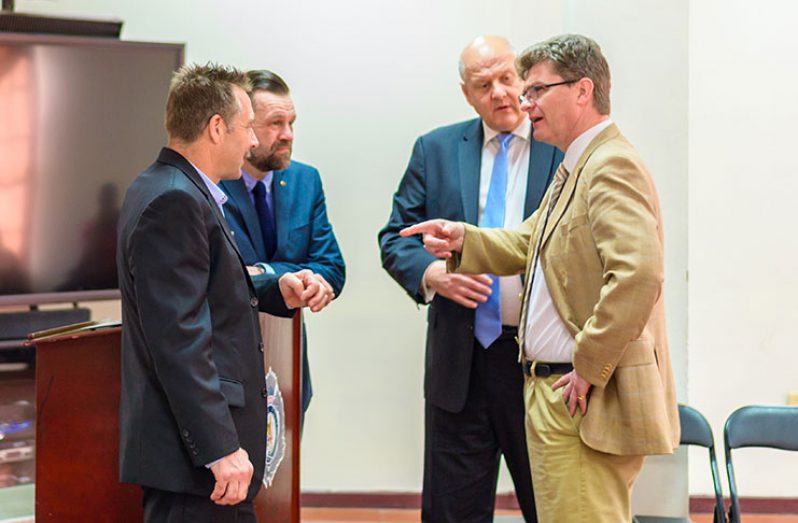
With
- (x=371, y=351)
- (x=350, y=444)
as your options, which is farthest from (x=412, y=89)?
(x=350, y=444)

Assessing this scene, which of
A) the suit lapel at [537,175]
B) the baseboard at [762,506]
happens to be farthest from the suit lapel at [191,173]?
the baseboard at [762,506]

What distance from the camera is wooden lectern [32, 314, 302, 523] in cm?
223

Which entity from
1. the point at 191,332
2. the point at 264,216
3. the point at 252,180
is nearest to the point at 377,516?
the point at 264,216

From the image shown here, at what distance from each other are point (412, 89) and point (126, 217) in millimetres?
2609

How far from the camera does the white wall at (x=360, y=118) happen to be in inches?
177

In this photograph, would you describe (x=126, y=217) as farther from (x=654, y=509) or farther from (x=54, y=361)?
(x=654, y=509)

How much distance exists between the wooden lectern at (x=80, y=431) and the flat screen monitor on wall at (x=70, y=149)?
1798 mm

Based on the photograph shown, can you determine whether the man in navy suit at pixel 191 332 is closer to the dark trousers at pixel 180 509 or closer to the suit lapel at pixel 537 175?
the dark trousers at pixel 180 509

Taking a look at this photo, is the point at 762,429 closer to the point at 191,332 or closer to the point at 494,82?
the point at 494,82

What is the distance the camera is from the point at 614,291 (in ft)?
7.26

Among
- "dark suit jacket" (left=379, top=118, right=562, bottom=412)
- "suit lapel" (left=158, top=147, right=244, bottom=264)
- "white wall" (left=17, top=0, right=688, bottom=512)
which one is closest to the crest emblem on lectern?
"suit lapel" (left=158, top=147, right=244, bottom=264)

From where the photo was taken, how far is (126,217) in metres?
2.12

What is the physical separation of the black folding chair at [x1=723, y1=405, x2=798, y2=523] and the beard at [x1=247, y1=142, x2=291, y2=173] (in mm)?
1815

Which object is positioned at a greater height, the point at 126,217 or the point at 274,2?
the point at 274,2
